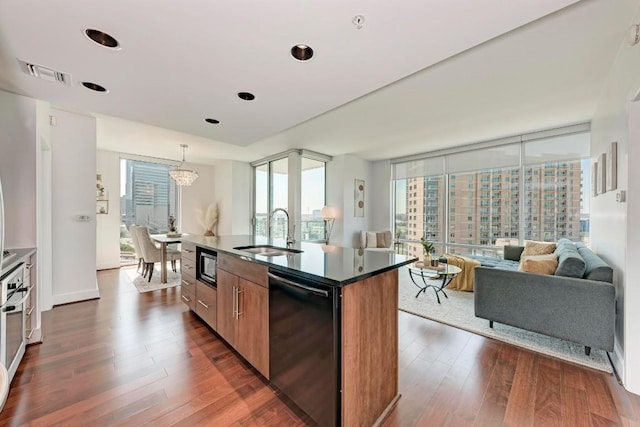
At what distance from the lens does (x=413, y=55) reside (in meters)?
1.79

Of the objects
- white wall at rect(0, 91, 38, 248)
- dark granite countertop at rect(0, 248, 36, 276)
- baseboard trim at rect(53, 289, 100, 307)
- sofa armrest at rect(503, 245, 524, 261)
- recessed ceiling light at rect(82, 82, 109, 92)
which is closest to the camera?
dark granite countertop at rect(0, 248, 36, 276)

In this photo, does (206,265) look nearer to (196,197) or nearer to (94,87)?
(94,87)

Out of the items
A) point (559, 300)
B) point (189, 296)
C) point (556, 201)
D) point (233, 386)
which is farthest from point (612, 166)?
point (189, 296)

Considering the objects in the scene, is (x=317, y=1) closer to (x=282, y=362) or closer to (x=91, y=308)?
(x=282, y=362)

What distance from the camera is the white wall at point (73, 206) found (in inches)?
139

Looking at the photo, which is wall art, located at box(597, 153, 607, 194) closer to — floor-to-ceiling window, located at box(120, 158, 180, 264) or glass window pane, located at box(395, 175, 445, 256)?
glass window pane, located at box(395, 175, 445, 256)

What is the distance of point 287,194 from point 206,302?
362 centimetres

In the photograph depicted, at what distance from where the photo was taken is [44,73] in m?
2.00

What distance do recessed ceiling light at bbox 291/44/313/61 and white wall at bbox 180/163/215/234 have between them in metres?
6.29

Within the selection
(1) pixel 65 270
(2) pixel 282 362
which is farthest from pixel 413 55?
(1) pixel 65 270

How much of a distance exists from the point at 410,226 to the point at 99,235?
23.1 feet

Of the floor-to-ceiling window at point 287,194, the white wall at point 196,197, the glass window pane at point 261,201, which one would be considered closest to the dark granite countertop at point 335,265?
the floor-to-ceiling window at point 287,194

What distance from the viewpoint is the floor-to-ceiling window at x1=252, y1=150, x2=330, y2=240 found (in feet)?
20.3

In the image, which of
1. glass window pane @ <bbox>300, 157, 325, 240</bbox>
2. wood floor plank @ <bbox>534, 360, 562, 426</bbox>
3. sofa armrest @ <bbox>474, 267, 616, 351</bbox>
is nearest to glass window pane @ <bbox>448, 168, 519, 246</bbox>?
sofa armrest @ <bbox>474, 267, 616, 351</bbox>
